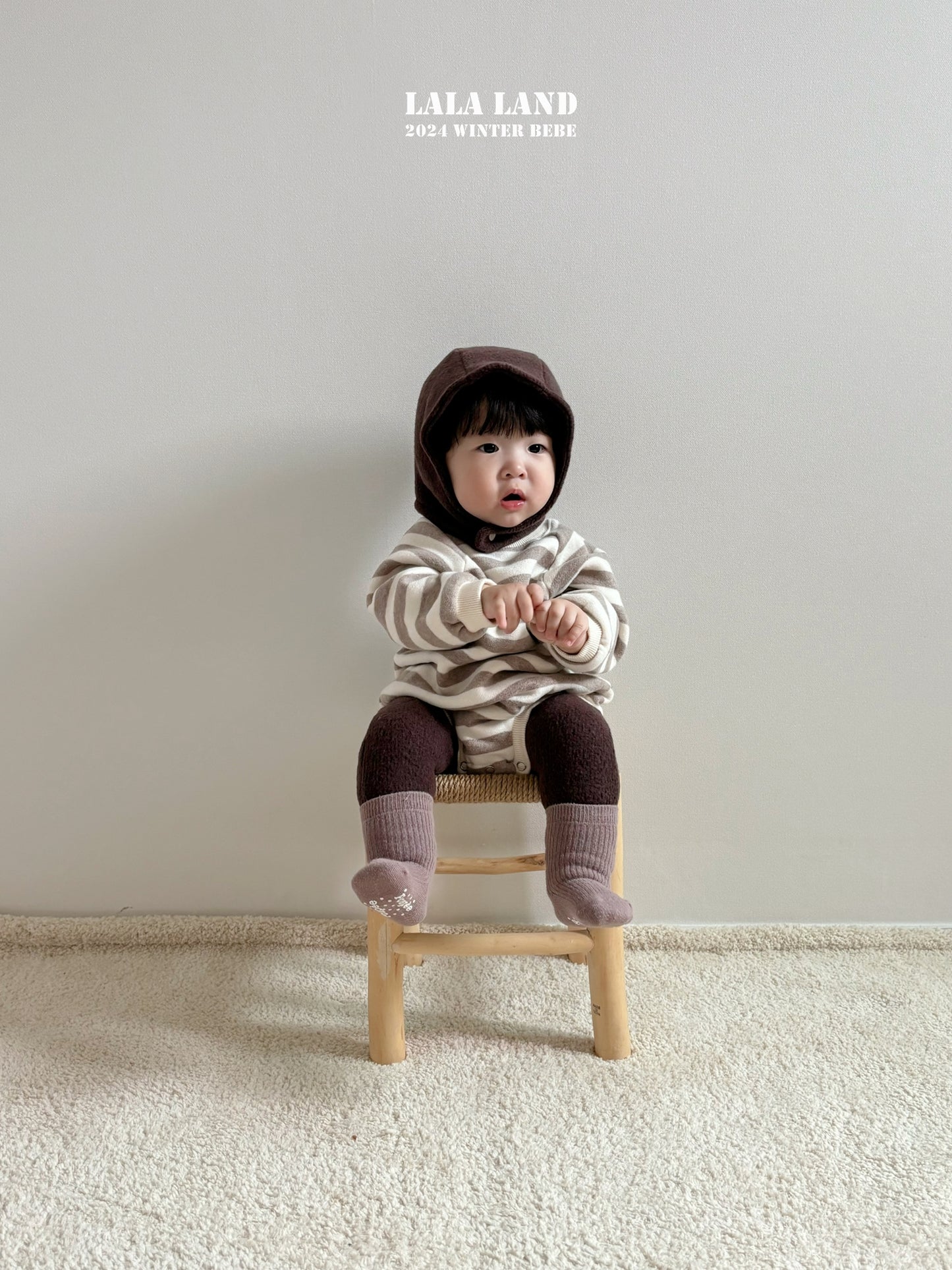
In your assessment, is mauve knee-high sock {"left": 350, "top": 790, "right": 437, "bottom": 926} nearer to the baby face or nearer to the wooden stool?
the wooden stool

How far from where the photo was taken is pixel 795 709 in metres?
1.14

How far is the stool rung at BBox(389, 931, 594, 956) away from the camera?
855mm

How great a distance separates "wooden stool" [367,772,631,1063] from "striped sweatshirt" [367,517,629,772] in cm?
4

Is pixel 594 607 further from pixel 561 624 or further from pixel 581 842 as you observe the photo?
pixel 581 842

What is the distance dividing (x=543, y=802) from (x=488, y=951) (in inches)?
6.1

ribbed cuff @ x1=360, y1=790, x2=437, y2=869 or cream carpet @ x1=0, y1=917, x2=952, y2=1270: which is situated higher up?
ribbed cuff @ x1=360, y1=790, x2=437, y2=869

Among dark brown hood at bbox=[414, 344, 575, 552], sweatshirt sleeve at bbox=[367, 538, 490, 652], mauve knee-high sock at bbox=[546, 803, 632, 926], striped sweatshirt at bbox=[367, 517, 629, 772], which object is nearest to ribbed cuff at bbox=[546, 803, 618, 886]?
mauve knee-high sock at bbox=[546, 803, 632, 926]

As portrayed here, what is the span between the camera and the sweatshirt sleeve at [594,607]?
36.8 inches

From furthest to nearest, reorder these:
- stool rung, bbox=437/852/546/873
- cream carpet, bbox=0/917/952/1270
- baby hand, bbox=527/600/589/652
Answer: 1. stool rung, bbox=437/852/546/873
2. baby hand, bbox=527/600/589/652
3. cream carpet, bbox=0/917/952/1270

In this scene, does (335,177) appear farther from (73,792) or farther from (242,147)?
(73,792)

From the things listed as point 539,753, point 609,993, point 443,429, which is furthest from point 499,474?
point 609,993

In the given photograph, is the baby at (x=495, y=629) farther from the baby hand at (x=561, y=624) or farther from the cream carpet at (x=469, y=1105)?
the cream carpet at (x=469, y=1105)

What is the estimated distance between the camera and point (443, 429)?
98 cm

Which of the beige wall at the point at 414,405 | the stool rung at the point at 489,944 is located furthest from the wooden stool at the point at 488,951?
the beige wall at the point at 414,405
